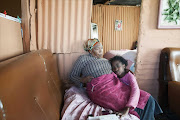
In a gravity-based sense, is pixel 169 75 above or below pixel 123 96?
Result: above

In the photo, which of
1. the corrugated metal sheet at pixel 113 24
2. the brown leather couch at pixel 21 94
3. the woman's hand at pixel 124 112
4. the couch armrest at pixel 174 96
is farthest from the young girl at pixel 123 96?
the corrugated metal sheet at pixel 113 24

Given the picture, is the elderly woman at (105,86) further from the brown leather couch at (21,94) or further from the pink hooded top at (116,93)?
the brown leather couch at (21,94)

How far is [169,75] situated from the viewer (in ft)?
6.42

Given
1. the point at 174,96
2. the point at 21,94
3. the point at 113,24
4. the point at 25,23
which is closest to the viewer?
the point at 21,94

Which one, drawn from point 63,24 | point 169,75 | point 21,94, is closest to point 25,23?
point 63,24

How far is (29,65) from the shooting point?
0.94 m

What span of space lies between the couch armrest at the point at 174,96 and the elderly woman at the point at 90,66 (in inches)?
32.6

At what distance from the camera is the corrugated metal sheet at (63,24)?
201 cm

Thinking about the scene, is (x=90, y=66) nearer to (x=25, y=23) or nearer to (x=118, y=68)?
(x=118, y=68)

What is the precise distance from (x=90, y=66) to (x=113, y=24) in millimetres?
4432

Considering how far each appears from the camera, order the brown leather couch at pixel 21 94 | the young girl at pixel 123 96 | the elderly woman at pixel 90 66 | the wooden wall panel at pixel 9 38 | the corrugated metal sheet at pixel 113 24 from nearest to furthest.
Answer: the brown leather couch at pixel 21 94 → the wooden wall panel at pixel 9 38 → the young girl at pixel 123 96 → the elderly woman at pixel 90 66 → the corrugated metal sheet at pixel 113 24

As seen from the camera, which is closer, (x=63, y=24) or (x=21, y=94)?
(x=21, y=94)

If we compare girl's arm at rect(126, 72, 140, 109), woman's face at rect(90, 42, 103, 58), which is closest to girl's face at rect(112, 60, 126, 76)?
girl's arm at rect(126, 72, 140, 109)

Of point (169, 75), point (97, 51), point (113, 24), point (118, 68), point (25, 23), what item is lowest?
point (169, 75)
